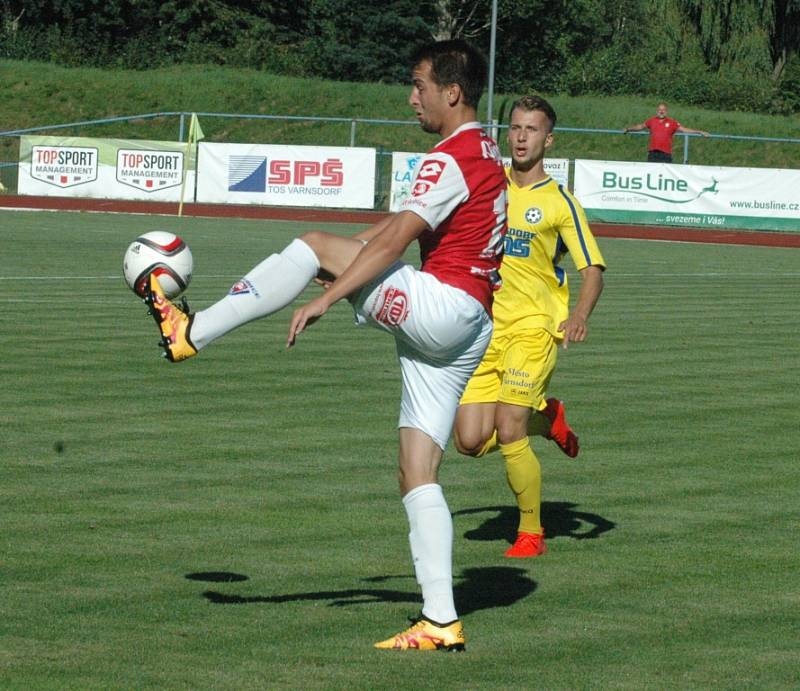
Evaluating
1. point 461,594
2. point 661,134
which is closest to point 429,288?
point 461,594

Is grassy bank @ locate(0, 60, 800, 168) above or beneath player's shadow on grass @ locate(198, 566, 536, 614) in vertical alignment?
above

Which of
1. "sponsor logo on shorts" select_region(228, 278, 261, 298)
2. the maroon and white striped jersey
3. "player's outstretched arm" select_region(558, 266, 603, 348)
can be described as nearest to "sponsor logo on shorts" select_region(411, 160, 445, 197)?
the maroon and white striped jersey

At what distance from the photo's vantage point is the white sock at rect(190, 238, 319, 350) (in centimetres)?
571

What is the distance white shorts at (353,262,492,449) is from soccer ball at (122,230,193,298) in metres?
0.72

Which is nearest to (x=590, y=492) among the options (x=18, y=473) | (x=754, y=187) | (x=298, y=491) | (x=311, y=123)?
(x=298, y=491)

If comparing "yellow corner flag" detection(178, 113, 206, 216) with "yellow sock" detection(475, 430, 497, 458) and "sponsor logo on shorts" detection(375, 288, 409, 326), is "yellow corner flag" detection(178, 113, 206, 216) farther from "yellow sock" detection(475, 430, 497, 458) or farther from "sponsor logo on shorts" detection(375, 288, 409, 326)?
"sponsor logo on shorts" detection(375, 288, 409, 326)

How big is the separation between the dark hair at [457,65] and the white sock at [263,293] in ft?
2.56

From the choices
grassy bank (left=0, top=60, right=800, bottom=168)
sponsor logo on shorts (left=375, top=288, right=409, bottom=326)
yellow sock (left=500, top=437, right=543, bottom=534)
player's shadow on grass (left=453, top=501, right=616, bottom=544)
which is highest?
grassy bank (left=0, top=60, right=800, bottom=168)

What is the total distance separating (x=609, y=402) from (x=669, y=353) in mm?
3604

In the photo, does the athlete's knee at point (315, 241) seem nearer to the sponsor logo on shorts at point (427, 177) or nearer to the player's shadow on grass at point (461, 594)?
the sponsor logo on shorts at point (427, 177)

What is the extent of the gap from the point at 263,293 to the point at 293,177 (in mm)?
35614

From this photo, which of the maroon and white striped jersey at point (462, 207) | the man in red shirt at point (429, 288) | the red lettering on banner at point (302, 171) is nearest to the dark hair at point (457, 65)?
the man in red shirt at point (429, 288)

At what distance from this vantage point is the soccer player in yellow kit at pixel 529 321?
8070 mm

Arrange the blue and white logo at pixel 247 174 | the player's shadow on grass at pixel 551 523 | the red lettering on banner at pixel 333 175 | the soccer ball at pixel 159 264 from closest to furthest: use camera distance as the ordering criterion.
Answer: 1. the soccer ball at pixel 159 264
2. the player's shadow on grass at pixel 551 523
3. the red lettering on banner at pixel 333 175
4. the blue and white logo at pixel 247 174
